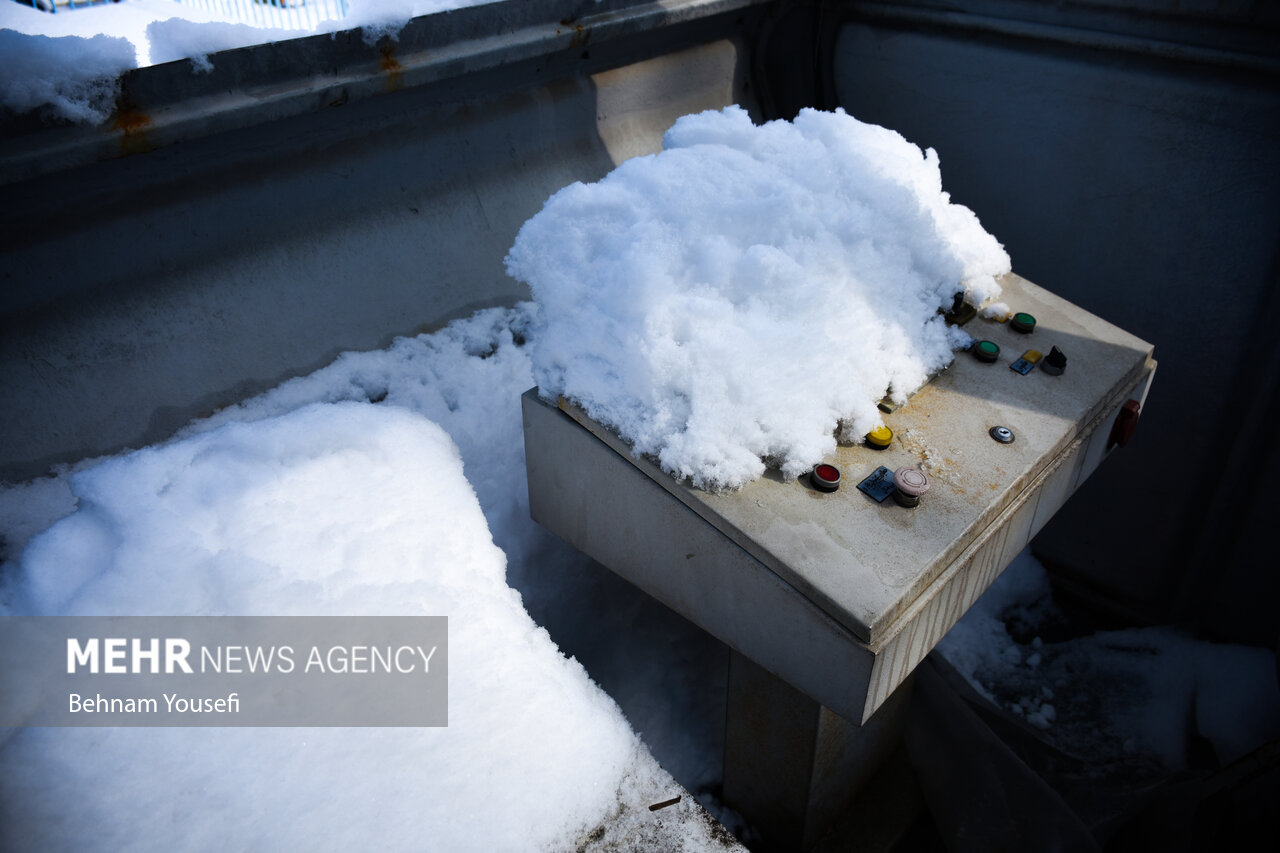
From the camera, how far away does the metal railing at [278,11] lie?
4.85ft

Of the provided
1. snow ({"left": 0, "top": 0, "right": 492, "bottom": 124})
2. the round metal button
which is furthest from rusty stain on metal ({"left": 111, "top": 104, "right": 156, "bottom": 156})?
the round metal button

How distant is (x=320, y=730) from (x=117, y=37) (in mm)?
1056

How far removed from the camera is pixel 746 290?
1.18m

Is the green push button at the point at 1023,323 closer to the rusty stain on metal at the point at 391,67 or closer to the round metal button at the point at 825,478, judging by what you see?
the round metal button at the point at 825,478

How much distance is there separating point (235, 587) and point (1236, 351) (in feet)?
6.83

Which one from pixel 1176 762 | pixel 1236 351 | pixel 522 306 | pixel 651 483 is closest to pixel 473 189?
pixel 522 306

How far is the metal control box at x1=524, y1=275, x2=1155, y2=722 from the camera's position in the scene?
0.98 m

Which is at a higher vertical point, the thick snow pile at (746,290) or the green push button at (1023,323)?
the thick snow pile at (746,290)

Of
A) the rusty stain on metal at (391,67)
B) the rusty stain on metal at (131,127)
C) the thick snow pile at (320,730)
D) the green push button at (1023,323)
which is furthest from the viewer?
the rusty stain on metal at (391,67)

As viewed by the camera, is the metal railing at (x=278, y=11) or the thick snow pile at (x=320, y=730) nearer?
the thick snow pile at (x=320, y=730)

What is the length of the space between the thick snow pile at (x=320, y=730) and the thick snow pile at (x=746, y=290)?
294 millimetres

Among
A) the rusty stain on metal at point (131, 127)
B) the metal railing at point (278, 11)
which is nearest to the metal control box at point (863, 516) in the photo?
the rusty stain on metal at point (131, 127)

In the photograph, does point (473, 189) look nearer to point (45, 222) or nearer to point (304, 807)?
point (45, 222)

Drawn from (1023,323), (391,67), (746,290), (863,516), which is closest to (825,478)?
(863,516)
